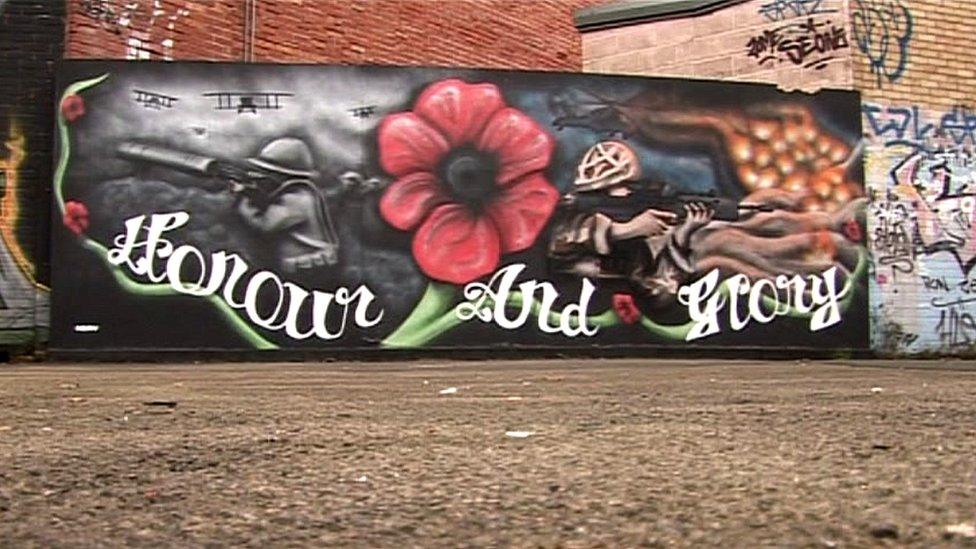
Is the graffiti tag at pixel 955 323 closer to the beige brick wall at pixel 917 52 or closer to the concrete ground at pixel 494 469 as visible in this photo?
the beige brick wall at pixel 917 52

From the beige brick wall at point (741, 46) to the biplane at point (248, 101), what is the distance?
5.32 m

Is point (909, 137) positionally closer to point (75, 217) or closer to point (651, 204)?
point (651, 204)

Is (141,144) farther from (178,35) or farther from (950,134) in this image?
(950,134)

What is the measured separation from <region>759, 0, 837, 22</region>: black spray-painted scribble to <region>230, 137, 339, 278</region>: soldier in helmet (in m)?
5.98

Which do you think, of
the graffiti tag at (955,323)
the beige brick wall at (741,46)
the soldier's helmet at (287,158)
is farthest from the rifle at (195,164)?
the graffiti tag at (955,323)

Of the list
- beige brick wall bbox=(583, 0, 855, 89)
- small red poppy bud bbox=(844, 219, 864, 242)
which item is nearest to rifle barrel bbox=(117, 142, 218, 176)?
beige brick wall bbox=(583, 0, 855, 89)

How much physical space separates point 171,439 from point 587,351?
26.6ft

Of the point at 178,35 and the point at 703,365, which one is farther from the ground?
the point at 178,35

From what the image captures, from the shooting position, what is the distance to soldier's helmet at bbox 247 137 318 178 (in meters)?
11.8

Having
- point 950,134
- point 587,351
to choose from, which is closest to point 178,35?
point 587,351

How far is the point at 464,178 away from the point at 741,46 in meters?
4.35

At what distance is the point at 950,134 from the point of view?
45.7 ft

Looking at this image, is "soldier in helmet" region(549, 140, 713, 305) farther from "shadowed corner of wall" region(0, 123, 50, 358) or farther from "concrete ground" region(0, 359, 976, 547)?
"concrete ground" region(0, 359, 976, 547)

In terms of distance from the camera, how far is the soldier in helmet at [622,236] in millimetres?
12352
